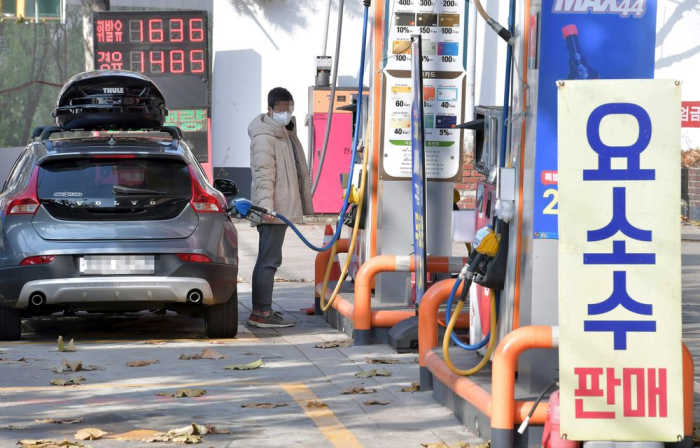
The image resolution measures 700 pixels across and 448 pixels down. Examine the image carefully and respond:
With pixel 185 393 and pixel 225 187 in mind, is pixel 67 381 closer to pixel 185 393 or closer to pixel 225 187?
pixel 185 393

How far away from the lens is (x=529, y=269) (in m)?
6.28

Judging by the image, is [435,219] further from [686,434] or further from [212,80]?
[212,80]

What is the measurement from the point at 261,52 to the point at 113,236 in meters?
15.7

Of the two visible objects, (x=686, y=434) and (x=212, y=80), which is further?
(x=212, y=80)

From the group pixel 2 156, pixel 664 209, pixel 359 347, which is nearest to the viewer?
A: pixel 664 209

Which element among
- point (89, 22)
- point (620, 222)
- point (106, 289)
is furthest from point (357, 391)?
point (89, 22)

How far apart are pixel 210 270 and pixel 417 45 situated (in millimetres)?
2229

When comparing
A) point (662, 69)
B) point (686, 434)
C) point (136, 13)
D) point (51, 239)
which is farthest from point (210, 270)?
point (662, 69)

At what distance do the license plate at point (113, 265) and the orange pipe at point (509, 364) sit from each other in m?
4.12

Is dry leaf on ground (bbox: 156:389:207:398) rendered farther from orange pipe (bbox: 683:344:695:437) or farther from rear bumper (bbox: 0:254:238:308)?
orange pipe (bbox: 683:344:695:437)

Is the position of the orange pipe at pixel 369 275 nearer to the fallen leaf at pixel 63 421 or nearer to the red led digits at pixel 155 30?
the fallen leaf at pixel 63 421

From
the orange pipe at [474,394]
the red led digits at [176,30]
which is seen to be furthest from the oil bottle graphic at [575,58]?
the red led digits at [176,30]

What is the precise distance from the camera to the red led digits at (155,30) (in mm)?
23250

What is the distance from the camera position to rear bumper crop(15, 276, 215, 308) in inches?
363
